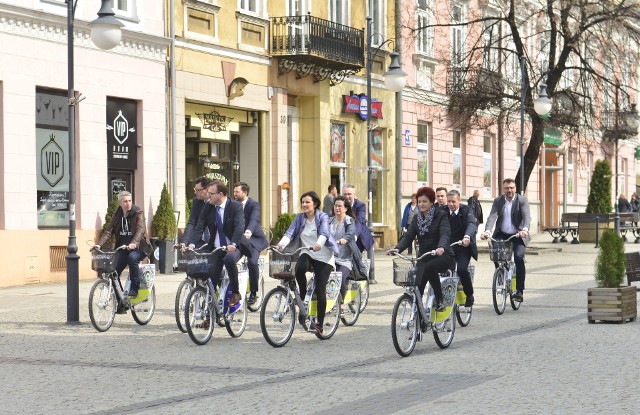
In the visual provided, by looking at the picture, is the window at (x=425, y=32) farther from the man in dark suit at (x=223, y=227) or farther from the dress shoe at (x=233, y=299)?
the dress shoe at (x=233, y=299)

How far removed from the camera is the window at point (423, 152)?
41.6m

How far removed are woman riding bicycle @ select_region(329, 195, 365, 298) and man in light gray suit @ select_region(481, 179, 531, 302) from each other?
2375 mm

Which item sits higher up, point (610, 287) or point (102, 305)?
point (610, 287)

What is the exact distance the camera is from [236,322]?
15.4 metres

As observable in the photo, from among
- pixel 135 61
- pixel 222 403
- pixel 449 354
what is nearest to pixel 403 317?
pixel 449 354

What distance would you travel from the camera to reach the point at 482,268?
30453mm

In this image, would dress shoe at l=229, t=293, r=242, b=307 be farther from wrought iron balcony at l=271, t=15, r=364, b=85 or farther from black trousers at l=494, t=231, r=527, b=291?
wrought iron balcony at l=271, t=15, r=364, b=85

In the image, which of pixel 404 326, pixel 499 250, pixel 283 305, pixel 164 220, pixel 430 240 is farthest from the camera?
pixel 164 220

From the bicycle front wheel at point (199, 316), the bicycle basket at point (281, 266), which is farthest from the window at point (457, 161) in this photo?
the bicycle basket at point (281, 266)

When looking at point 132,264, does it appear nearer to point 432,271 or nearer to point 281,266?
point 281,266

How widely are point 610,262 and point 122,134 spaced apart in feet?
44.4

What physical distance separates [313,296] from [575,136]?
2562 centimetres

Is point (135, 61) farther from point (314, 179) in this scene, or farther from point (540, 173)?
point (540, 173)

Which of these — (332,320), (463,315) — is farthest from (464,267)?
(332,320)
